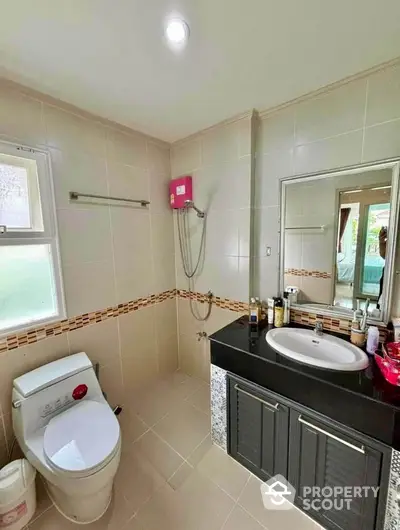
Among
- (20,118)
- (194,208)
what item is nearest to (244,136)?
(194,208)

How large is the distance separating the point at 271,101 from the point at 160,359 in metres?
2.25

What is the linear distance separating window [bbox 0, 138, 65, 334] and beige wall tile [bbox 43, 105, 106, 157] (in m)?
0.15

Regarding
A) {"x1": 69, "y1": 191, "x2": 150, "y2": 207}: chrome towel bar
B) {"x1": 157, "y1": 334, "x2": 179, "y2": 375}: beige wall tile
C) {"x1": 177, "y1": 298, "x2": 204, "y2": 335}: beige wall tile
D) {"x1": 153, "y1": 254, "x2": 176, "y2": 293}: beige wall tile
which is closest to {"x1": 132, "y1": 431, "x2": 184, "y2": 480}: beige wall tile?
{"x1": 157, "y1": 334, "x2": 179, "y2": 375}: beige wall tile

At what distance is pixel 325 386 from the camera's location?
Result: 3.35 ft

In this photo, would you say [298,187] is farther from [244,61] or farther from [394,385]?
[394,385]

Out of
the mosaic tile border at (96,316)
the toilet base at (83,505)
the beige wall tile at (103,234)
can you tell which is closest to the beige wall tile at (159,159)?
the beige wall tile at (103,234)

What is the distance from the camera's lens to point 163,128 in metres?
1.77

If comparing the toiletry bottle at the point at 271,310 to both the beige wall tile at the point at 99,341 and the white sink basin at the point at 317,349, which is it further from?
the beige wall tile at the point at 99,341

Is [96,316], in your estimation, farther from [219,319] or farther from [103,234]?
[219,319]

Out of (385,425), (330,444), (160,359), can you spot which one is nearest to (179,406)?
(160,359)

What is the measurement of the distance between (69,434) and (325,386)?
128 cm

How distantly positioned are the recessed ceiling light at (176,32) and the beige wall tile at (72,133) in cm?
85

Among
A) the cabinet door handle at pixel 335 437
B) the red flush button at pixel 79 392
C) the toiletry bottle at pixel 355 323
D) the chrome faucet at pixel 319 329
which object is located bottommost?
the red flush button at pixel 79 392

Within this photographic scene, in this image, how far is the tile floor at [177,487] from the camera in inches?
45.9
